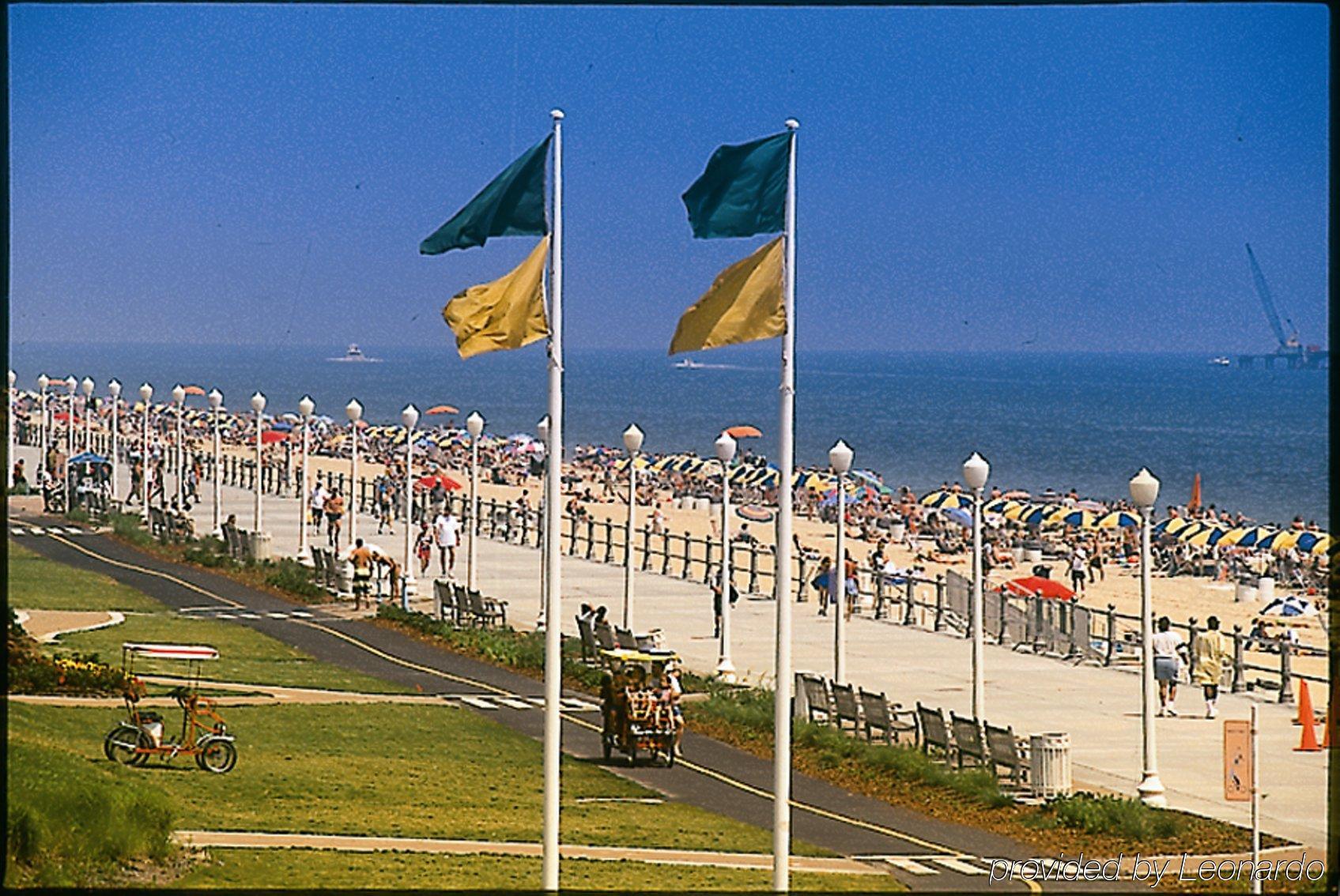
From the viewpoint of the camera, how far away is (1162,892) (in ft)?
59.6

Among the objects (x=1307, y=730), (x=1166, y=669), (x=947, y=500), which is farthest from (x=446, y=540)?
(x=947, y=500)

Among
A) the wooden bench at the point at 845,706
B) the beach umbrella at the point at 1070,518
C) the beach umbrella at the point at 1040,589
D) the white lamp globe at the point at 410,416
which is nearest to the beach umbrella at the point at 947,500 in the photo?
the beach umbrella at the point at 1070,518

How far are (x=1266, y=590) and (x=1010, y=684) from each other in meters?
23.8

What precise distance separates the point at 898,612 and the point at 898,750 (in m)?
16.9

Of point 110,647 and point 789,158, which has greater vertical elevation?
point 789,158

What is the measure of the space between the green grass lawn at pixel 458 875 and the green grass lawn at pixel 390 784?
1.09 meters

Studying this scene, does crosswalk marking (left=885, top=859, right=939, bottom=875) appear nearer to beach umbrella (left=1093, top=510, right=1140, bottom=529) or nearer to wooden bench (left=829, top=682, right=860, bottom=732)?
wooden bench (left=829, top=682, right=860, bottom=732)

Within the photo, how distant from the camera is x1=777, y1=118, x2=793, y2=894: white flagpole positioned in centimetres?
1566

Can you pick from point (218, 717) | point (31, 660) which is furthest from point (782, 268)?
point (31, 660)

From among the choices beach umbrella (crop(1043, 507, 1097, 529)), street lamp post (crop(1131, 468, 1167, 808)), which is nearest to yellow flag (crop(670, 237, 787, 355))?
street lamp post (crop(1131, 468, 1167, 808))

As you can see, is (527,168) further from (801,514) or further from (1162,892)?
(801,514)

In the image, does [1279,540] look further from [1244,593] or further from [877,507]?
[877,507]

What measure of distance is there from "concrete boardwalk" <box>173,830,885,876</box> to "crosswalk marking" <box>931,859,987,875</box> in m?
0.82

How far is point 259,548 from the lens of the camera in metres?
44.3
